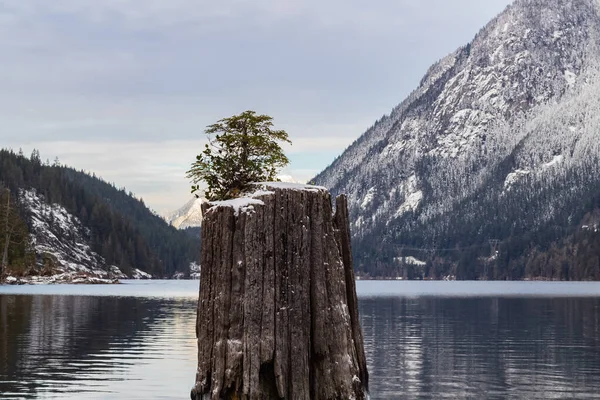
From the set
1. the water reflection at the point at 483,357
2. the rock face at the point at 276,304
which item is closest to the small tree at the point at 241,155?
the rock face at the point at 276,304

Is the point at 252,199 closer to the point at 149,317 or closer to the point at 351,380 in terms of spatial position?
the point at 351,380

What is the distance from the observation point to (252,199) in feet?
64.7

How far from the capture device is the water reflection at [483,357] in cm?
4144

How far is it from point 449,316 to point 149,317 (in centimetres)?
3223

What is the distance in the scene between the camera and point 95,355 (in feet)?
168

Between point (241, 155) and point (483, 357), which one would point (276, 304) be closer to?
point (241, 155)

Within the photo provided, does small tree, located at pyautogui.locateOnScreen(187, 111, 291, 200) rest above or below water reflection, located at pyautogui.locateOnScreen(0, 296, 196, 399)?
above

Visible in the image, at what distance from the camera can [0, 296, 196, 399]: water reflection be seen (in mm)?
38219

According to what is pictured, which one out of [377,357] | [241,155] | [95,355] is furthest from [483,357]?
[241,155]

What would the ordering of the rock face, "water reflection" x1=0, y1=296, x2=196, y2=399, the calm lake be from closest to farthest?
the rock face, "water reflection" x1=0, y1=296, x2=196, y2=399, the calm lake

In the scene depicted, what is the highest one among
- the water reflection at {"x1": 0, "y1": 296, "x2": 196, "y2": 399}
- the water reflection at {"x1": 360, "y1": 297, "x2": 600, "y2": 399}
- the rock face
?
the rock face

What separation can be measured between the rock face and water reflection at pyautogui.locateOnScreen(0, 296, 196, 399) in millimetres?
18169

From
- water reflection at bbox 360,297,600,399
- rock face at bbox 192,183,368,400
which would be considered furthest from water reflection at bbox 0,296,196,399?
rock face at bbox 192,183,368,400

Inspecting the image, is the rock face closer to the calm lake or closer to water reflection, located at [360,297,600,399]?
the calm lake
